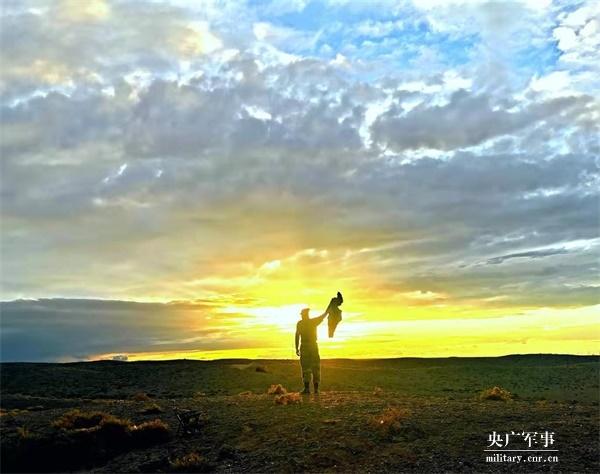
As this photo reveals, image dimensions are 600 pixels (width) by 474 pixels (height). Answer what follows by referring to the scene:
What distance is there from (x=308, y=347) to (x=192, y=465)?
8.49 meters

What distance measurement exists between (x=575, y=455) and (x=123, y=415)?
13.2 m

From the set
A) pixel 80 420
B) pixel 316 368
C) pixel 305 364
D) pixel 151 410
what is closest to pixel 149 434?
pixel 80 420

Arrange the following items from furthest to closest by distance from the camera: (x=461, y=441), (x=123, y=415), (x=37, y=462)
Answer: (x=123, y=415) < (x=37, y=462) < (x=461, y=441)

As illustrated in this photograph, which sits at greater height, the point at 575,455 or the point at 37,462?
the point at 575,455

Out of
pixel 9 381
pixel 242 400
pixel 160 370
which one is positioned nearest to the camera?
pixel 242 400

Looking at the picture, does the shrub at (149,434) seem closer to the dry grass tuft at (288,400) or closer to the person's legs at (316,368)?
the dry grass tuft at (288,400)

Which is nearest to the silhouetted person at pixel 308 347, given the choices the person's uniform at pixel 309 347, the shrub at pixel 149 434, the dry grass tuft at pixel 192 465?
the person's uniform at pixel 309 347

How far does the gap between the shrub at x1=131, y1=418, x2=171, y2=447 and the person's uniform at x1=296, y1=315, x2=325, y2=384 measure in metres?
6.32

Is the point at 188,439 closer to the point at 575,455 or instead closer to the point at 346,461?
the point at 346,461

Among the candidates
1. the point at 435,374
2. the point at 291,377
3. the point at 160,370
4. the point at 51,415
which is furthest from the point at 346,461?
the point at 160,370

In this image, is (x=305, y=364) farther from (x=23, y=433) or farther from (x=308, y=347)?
(x=23, y=433)

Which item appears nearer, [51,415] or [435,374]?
[51,415]

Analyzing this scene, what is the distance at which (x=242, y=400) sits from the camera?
821 inches

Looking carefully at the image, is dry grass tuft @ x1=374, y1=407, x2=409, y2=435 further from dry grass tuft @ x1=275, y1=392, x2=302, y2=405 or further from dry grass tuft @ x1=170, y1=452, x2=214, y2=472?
dry grass tuft @ x1=170, y1=452, x2=214, y2=472
